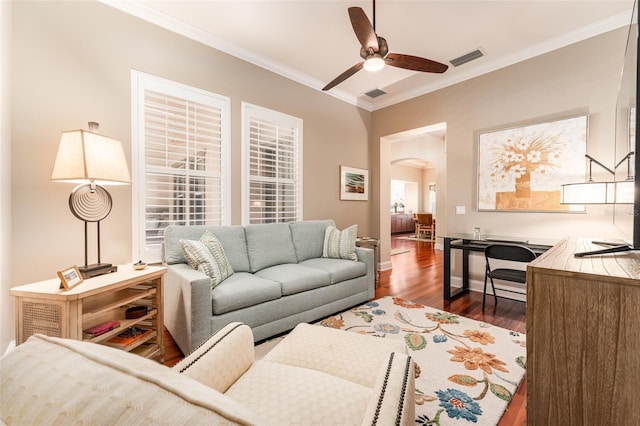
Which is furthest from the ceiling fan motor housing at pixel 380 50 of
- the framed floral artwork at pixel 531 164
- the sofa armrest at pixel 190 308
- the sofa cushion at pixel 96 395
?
the sofa cushion at pixel 96 395

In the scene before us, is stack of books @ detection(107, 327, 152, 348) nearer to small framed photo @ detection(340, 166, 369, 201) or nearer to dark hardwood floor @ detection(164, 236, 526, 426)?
dark hardwood floor @ detection(164, 236, 526, 426)

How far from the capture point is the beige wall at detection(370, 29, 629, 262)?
2795 mm

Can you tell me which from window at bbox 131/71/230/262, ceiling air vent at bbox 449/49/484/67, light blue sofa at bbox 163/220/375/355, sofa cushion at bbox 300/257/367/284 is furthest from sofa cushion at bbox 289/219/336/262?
ceiling air vent at bbox 449/49/484/67

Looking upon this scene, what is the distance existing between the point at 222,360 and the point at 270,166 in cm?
292

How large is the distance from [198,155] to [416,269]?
409cm

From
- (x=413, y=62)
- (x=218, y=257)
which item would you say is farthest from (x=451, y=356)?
(x=413, y=62)

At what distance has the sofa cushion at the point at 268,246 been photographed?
113 inches

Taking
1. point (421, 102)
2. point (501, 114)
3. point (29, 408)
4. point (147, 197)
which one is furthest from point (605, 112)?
point (147, 197)

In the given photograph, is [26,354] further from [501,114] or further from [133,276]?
[501,114]

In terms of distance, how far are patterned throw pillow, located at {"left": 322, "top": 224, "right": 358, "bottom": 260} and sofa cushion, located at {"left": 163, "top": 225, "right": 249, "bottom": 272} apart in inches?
41.6

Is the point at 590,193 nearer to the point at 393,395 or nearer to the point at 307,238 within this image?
the point at 393,395

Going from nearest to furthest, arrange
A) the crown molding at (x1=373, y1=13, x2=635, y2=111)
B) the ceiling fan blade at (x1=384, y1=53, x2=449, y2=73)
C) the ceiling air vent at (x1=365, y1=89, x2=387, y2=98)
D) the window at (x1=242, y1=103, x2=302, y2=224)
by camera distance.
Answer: the ceiling fan blade at (x1=384, y1=53, x2=449, y2=73) → the crown molding at (x1=373, y1=13, x2=635, y2=111) → the window at (x1=242, y1=103, x2=302, y2=224) → the ceiling air vent at (x1=365, y1=89, x2=387, y2=98)

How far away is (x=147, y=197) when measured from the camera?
8.65 ft

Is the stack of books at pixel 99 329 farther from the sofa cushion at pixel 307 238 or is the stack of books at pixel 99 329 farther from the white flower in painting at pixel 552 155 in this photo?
the white flower in painting at pixel 552 155
